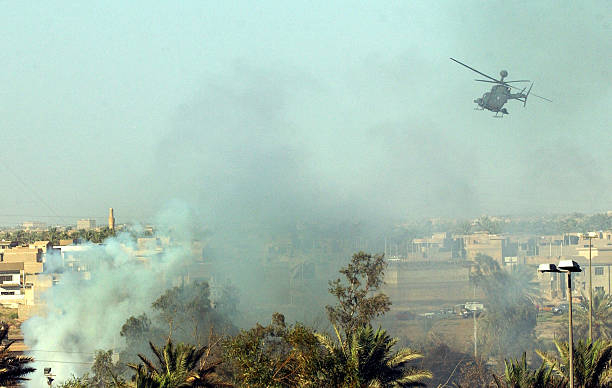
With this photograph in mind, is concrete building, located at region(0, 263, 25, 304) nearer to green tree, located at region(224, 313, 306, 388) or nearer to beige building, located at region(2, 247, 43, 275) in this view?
beige building, located at region(2, 247, 43, 275)

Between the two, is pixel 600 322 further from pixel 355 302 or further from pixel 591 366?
pixel 591 366

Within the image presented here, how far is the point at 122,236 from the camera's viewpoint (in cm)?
10969

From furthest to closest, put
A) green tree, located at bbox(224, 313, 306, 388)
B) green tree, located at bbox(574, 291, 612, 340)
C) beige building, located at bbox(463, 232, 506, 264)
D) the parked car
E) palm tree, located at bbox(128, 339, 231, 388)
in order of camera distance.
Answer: beige building, located at bbox(463, 232, 506, 264)
the parked car
green tree, located at bbox(574, 291, 612, 340)
green tree, located at bbox(224, 313, 306, 388)
palm tree, located at bbox(128, 339, 231, 388)

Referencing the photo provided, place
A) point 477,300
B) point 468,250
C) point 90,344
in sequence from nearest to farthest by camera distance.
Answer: point 90,344, point 477,300, point 468,250

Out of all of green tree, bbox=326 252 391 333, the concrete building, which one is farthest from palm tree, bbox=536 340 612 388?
the concrete building

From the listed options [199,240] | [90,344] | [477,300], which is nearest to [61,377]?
[90,344]

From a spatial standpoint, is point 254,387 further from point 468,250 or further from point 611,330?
point 468,250

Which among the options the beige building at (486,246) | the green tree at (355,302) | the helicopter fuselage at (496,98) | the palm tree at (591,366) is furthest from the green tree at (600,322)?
the beige building at (486,246)

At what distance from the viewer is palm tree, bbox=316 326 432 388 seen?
2805 cm

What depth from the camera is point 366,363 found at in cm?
2977

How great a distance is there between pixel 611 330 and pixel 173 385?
55.8 meters

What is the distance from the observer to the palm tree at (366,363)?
28.0m

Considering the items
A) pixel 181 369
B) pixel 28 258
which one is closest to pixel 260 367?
pixel 181 369

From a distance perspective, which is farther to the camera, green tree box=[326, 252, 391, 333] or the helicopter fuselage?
the helicopter fuselage
